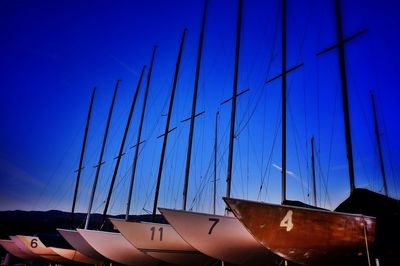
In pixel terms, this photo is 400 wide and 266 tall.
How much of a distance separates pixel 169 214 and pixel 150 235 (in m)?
3.72

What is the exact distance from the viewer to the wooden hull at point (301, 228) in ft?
26.2

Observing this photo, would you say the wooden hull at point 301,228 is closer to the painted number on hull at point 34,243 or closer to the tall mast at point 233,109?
the tall mast at point 233,109

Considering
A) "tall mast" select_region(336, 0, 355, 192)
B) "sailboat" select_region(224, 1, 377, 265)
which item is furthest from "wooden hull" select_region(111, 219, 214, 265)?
"tall mast" select_region(336, 0, 355, 192)

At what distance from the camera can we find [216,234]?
9.92 meters

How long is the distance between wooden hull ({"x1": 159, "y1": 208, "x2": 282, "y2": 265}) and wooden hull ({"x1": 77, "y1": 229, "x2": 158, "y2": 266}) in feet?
20.4

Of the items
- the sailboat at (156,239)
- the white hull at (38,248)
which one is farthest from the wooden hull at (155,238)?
the white hull at (38,248)

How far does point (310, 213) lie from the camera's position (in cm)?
796

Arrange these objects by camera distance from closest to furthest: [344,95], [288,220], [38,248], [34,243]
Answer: [288,220]
[344,95]
[34,243]
[38,248]

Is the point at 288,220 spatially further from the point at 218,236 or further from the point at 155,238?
the point at 155,238

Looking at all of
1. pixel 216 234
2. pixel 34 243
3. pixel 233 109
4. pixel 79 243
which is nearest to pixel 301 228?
pixel 216 234

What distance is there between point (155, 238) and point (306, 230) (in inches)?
275

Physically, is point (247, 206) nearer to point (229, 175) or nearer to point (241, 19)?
point (229, 175)

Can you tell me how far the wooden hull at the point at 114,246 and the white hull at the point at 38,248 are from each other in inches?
308

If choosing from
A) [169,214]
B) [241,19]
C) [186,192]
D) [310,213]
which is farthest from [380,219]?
[241,19]
